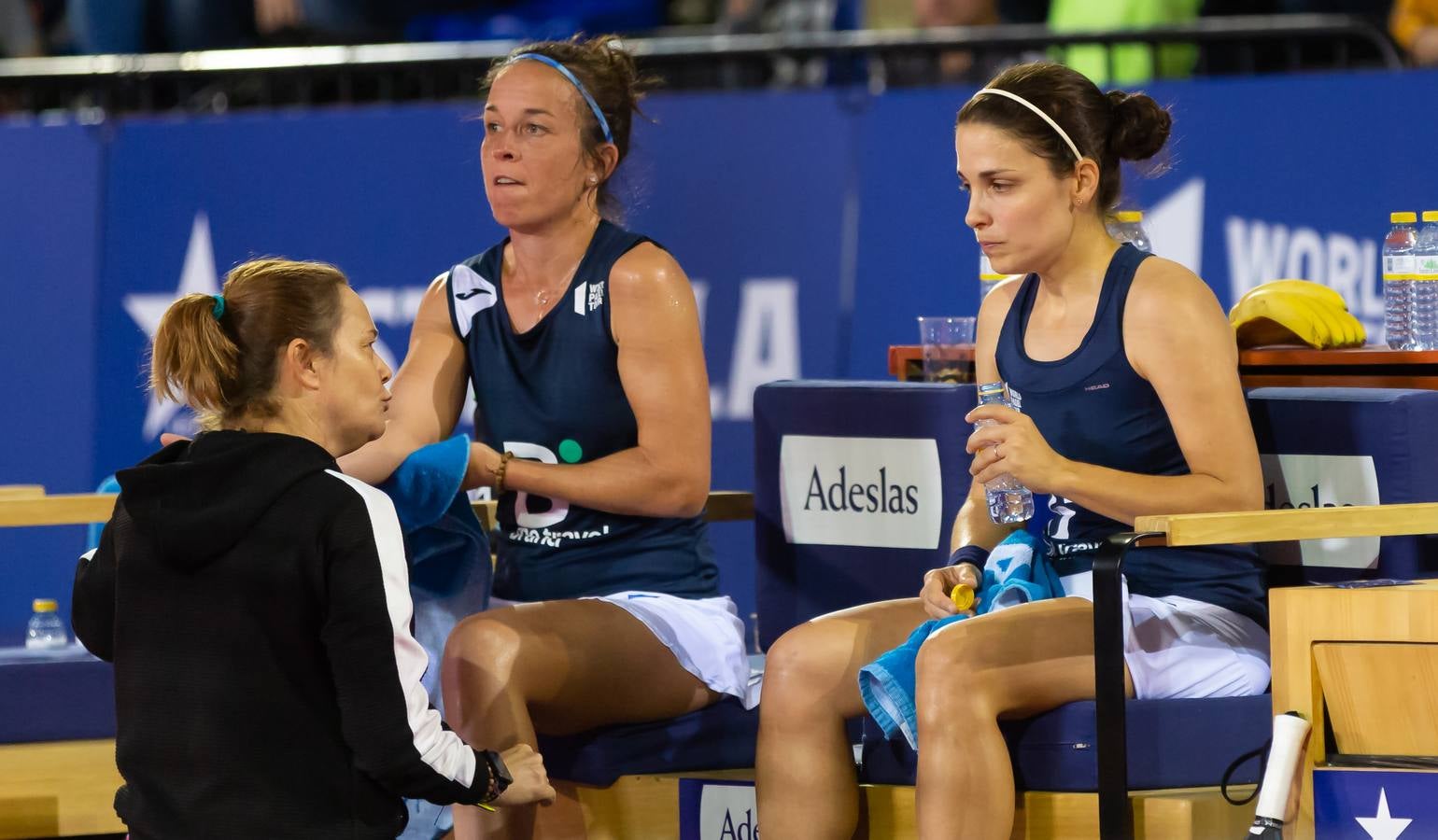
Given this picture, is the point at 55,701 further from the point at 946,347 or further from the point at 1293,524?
the point at 1293,524

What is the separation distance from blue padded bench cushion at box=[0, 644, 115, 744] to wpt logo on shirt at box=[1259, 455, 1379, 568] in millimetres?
2166

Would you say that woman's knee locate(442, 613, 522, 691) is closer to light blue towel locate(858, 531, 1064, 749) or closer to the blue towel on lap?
the blue towel on lap

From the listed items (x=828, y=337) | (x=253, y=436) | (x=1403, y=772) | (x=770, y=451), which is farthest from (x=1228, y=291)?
(x=253, y=436)

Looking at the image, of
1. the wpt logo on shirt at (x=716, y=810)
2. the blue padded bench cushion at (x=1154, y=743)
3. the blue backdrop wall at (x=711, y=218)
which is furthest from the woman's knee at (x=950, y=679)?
the blue backdrop wall at (x=711, y=218)

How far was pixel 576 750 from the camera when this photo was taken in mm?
3367

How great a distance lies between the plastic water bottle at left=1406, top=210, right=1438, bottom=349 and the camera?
3748 millimetres

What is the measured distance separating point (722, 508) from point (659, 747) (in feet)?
2.54

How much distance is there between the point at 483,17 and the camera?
7258 millimetres

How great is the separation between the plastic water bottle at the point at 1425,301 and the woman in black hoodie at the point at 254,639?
2.20 m

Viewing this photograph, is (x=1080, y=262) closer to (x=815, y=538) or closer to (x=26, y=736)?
(x=815, y=538)

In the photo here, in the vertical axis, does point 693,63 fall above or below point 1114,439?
above

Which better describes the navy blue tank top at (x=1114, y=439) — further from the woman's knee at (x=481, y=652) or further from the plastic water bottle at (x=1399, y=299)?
the woman's knee at (x=481, y=652)

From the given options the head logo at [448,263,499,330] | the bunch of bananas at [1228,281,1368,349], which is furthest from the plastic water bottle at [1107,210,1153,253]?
the head logo at [448,263,499,330]

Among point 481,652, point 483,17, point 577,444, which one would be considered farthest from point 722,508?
point 483,17
